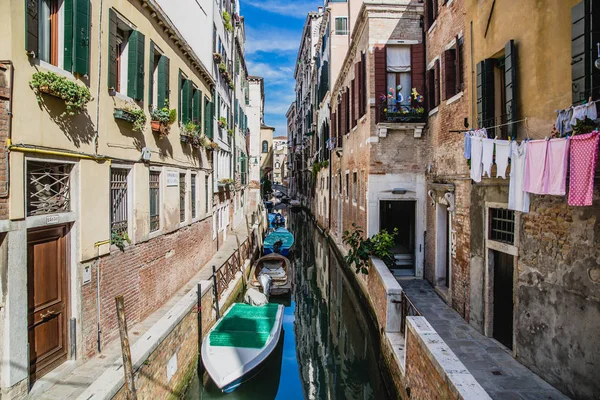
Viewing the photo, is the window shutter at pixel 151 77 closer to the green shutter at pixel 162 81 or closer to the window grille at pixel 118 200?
→ the green shutter at pixel 162 81

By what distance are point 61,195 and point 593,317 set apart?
647 centimetres

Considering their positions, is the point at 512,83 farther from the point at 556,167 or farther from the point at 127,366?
the point at 127,366

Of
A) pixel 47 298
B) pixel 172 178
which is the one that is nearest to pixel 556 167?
pixel 47 298

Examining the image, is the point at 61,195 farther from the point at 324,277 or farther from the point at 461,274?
the point at 324,277

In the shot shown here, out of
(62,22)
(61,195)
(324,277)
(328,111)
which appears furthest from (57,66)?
(328,111)

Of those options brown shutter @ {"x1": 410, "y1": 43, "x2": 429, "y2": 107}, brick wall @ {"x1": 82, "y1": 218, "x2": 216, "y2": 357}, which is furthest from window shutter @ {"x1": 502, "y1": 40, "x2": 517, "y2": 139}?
brick wall @ {"x1": 82, "y1": 218, "x2": 216, "y2": 357}

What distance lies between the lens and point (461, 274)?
795 centimetres

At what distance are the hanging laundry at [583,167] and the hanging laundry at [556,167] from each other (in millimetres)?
113

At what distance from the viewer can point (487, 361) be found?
585 centimetres

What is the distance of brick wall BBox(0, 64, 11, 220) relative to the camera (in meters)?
3.99

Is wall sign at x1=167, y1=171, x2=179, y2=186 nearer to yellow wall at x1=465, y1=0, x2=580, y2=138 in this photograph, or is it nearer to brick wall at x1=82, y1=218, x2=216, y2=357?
brick wall at x1=82, y1=218, x2=216, y2=357

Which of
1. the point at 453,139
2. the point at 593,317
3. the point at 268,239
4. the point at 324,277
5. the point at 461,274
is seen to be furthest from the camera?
the point at 268,239

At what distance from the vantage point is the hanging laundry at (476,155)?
20.9 ft

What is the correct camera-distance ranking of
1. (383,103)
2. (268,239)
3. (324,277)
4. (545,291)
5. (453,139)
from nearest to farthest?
(545,291), (453,139), (383,103), (324,277), (268,239)
